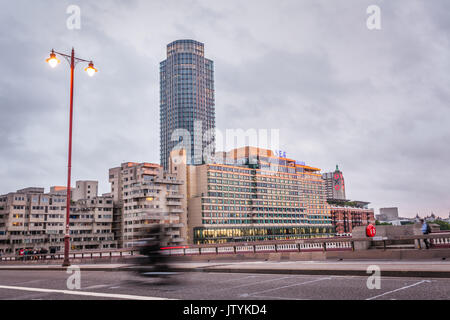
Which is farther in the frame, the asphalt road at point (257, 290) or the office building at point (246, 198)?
the office building at point (246, 198)

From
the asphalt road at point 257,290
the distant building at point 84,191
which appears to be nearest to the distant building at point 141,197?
the distant building at point 84,191

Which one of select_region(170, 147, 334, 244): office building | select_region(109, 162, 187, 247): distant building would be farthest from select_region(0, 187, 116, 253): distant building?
select_region(170, 147, 334, 244): office building

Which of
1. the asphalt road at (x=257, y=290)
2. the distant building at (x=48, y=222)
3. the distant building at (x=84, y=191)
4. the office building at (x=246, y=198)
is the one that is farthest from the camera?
the distant building at (x=84, y=191)

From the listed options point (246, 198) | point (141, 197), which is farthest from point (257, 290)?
point (246, 198)

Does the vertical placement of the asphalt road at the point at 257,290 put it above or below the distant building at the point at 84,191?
below

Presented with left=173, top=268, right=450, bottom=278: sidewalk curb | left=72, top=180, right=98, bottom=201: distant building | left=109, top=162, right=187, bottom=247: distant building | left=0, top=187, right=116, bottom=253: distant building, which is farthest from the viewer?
left=72, top=180, right=98, bottom=201: distant building

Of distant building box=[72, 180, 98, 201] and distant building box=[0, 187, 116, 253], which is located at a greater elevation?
distant building box=[72, 180, 98, 201]

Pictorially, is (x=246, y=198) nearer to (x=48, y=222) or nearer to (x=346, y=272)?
(x=48, y=222)

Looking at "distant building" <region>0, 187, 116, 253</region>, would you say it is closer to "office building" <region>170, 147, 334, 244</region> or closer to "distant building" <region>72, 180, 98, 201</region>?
"office building" <region>170, 147, 334, 244</region>

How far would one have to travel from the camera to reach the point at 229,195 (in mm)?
163625

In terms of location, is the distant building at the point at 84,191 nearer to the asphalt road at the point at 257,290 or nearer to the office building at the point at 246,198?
the office building at the point at 246,198

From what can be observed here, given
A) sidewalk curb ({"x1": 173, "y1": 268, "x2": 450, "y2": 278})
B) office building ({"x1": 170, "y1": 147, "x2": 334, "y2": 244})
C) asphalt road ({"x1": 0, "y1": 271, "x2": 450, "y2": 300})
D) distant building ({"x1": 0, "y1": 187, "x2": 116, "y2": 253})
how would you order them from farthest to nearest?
1. office building ({"x1": 170, "y1": 147, "x2": 334, "y2": 244})
2. distant building ({"x1": 0, "y1": 187, "x2": 116, "y2": 253})
3. sidewalk curb ({"x1": 173, "y1": 268, "x2": 450, "y2": 278})
4. asphalt road ({"x1": 0, "y1": 271, "x2": 450, "y2": 300})
